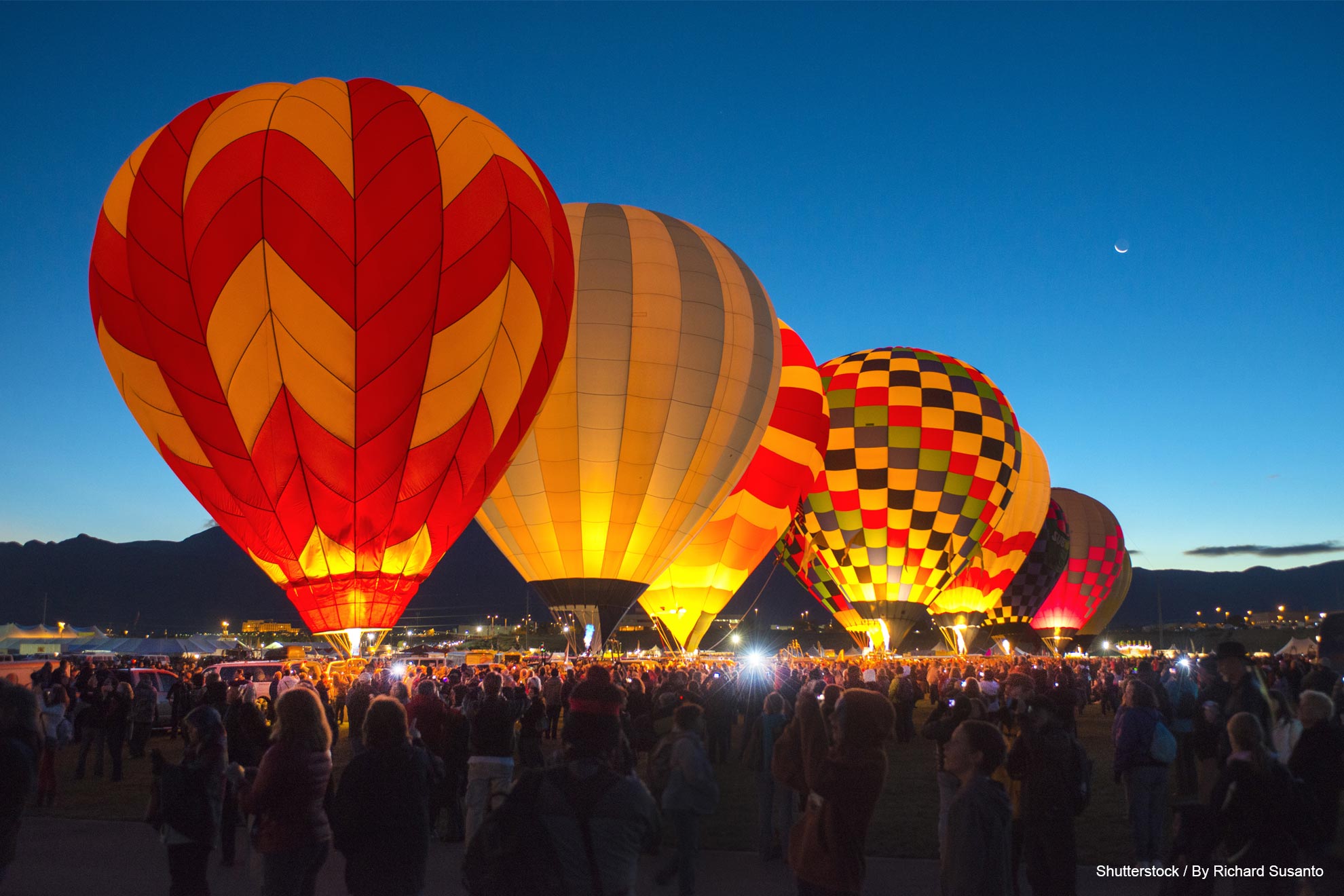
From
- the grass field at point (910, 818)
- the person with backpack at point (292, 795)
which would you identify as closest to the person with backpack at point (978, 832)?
the person with backpack at point (292, 795)

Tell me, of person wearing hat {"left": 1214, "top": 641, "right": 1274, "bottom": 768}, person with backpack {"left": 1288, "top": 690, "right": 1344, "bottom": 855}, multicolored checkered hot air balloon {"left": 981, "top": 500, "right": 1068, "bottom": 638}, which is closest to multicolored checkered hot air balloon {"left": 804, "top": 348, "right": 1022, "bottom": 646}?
multicolored checkered hot air balloon {"left": 981, "top": 500, "right": 1068, "bottom": 638}

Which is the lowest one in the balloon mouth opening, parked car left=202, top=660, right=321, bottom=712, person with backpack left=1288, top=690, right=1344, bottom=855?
parked car left=202, top=660, right=321, bottom=712

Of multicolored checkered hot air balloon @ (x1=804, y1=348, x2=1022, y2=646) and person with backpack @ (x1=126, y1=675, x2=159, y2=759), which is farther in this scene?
multicolored checkered hot air balloon @ (x1=804, y1=348, x2=1022, y2=646)

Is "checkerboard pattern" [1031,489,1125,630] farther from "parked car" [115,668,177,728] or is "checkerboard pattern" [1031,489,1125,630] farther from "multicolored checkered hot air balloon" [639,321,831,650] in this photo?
"parked car" [115,668,177,728]

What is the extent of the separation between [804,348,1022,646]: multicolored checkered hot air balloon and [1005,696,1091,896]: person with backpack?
807 inches

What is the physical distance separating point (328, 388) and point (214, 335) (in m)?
1.44

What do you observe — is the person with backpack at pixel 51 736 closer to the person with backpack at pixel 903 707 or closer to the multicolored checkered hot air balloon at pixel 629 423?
the multicolored checkered hot air balloon at pixel 629 423

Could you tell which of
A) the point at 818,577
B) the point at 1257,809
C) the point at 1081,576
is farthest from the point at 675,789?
the point at 1081,576

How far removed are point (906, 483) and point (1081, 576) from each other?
20127 mm

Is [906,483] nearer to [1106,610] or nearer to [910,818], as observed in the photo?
[910,818]

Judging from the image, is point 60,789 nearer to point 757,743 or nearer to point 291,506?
point 291,506

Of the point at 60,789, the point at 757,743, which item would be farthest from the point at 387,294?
the point at 757,743

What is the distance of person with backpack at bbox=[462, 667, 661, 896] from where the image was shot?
105 inches

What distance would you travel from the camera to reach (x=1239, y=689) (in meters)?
6.12
